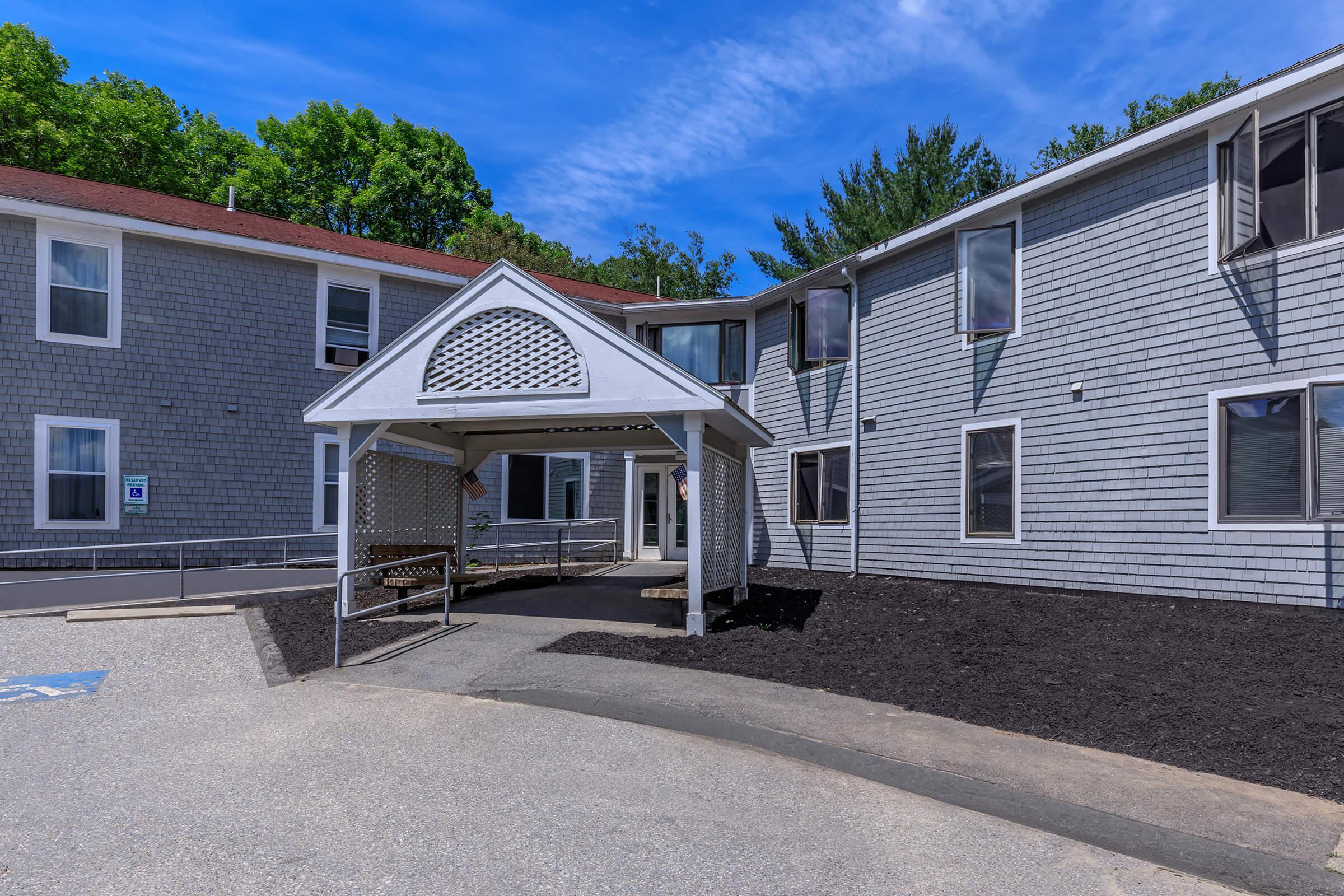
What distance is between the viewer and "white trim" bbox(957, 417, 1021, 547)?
38.7 feet

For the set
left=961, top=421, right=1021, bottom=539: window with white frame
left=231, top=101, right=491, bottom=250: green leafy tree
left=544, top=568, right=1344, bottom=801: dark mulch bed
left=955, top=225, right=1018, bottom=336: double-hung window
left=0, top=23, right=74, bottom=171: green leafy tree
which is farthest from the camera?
left=231, top=101, right=491, bottom=250: green leafy tree

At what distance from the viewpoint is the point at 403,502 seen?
1260 cm

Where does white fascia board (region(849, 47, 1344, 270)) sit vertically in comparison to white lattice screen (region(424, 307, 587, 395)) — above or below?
above

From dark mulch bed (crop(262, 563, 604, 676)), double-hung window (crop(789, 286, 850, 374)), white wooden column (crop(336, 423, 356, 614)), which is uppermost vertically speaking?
double-hung window (crop(789, 286, 850, 374))

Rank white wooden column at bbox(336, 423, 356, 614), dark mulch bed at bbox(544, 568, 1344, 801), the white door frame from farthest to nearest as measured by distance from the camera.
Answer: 1. the white door frame
2. white wooden column at bbox(336, 423, 356, 614)
3. dark mulch bed at bbox(544, 568, 1344, 801)

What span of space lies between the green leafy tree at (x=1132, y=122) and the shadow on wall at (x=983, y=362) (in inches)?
707

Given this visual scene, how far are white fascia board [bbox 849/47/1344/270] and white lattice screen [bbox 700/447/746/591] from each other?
14.5 ft

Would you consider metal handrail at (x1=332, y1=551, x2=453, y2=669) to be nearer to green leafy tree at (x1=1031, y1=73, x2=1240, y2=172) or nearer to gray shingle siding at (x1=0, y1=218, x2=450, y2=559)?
gray shingle siding at (x1=0, y1=218, x2=450, y2=559)

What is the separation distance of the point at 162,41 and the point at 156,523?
40.8 feet

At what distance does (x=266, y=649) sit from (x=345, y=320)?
8.92m

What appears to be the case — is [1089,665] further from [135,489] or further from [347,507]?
[135,489]

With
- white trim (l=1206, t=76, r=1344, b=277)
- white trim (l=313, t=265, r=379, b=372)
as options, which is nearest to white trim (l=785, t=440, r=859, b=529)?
white trim (l=1206, t=76, r=1344, b=277)

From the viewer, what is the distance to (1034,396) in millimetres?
11680

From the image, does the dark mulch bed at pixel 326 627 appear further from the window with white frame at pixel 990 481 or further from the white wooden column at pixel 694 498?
the window with white frame at pixel 990 481
